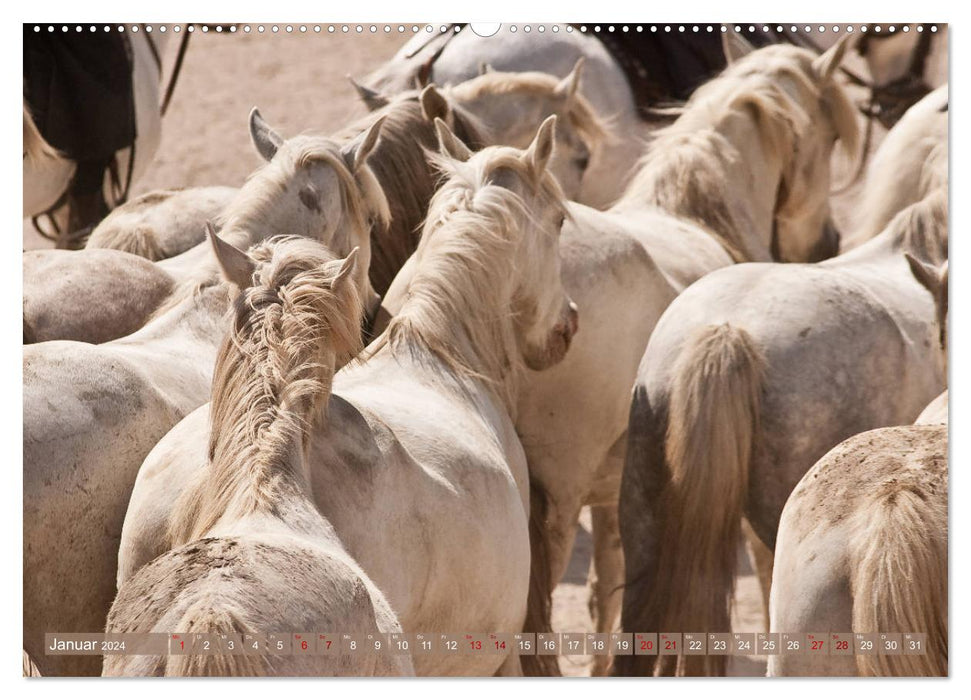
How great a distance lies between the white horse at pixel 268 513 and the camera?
185 cm

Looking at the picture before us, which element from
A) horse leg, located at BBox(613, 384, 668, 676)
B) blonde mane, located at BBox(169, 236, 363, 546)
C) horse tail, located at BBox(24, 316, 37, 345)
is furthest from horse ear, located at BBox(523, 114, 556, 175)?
horse tail, located at BBox(24, 316, 37, 345)

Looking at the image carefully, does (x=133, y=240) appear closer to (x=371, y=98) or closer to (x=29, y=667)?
(x=371, y=98)

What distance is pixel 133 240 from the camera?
4.27m

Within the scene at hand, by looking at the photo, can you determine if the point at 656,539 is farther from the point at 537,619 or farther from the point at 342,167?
the point at 342,167

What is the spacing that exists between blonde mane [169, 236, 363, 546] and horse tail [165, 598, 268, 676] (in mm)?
335

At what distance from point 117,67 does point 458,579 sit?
179cm

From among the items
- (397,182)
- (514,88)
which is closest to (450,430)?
(397,182)

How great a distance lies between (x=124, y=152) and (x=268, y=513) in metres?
2.23

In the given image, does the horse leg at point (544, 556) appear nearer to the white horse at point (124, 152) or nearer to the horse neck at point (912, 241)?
the horse neck at point (912, 241)

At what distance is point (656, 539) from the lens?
12.1ft

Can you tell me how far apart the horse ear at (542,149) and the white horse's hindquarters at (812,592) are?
1198 millimetres

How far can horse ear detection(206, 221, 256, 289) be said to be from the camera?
253cm
